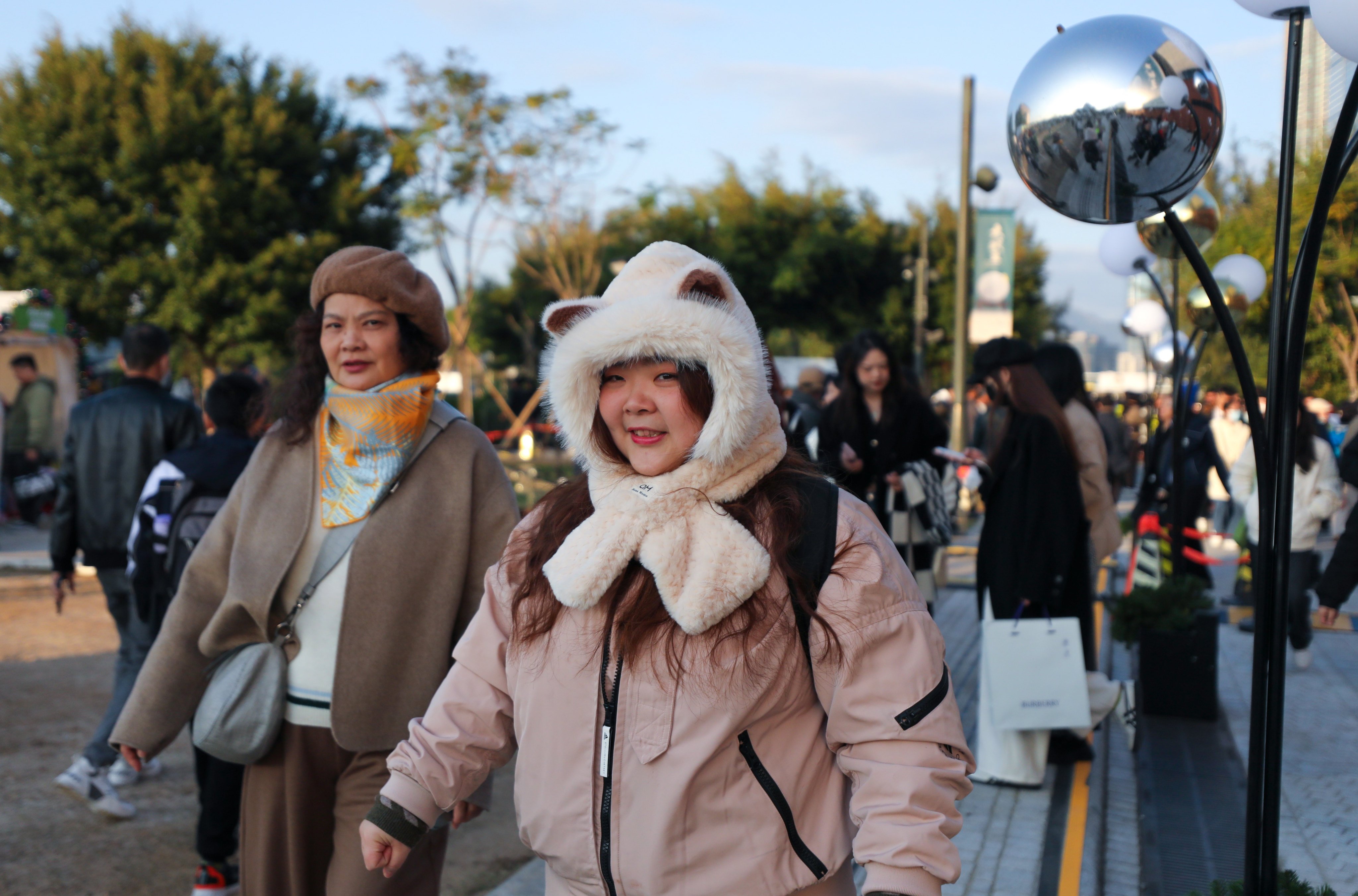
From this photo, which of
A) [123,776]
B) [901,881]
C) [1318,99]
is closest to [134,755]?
[901,881]

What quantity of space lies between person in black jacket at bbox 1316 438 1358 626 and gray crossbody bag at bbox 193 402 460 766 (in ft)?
11.6

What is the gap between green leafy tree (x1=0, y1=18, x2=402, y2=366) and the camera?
2288cm

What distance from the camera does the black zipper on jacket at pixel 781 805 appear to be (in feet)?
5.98

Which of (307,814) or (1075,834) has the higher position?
(307,814)

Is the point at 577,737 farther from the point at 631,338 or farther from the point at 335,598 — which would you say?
the point at 335,598

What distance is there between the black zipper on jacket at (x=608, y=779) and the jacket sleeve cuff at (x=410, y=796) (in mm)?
385

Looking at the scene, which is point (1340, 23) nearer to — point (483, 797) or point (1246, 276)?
point (483, 797)

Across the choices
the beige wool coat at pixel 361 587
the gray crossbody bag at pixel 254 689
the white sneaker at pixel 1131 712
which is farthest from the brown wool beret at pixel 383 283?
the white sneaker at pixel 1131 712

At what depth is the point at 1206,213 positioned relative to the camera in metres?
7.12

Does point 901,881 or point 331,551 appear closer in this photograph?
point 901,881

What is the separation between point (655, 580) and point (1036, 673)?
11.4 ft

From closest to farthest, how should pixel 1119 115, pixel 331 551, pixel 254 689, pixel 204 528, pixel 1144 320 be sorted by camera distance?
pixel 1119 115
pixel 254 689
pixel 331 551
pixel 204 528
pixel 1144 320

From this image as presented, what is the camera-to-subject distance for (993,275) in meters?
14.5

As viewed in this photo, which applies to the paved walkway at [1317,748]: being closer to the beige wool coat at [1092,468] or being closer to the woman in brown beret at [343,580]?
the beige wool coat at [1092,468]
